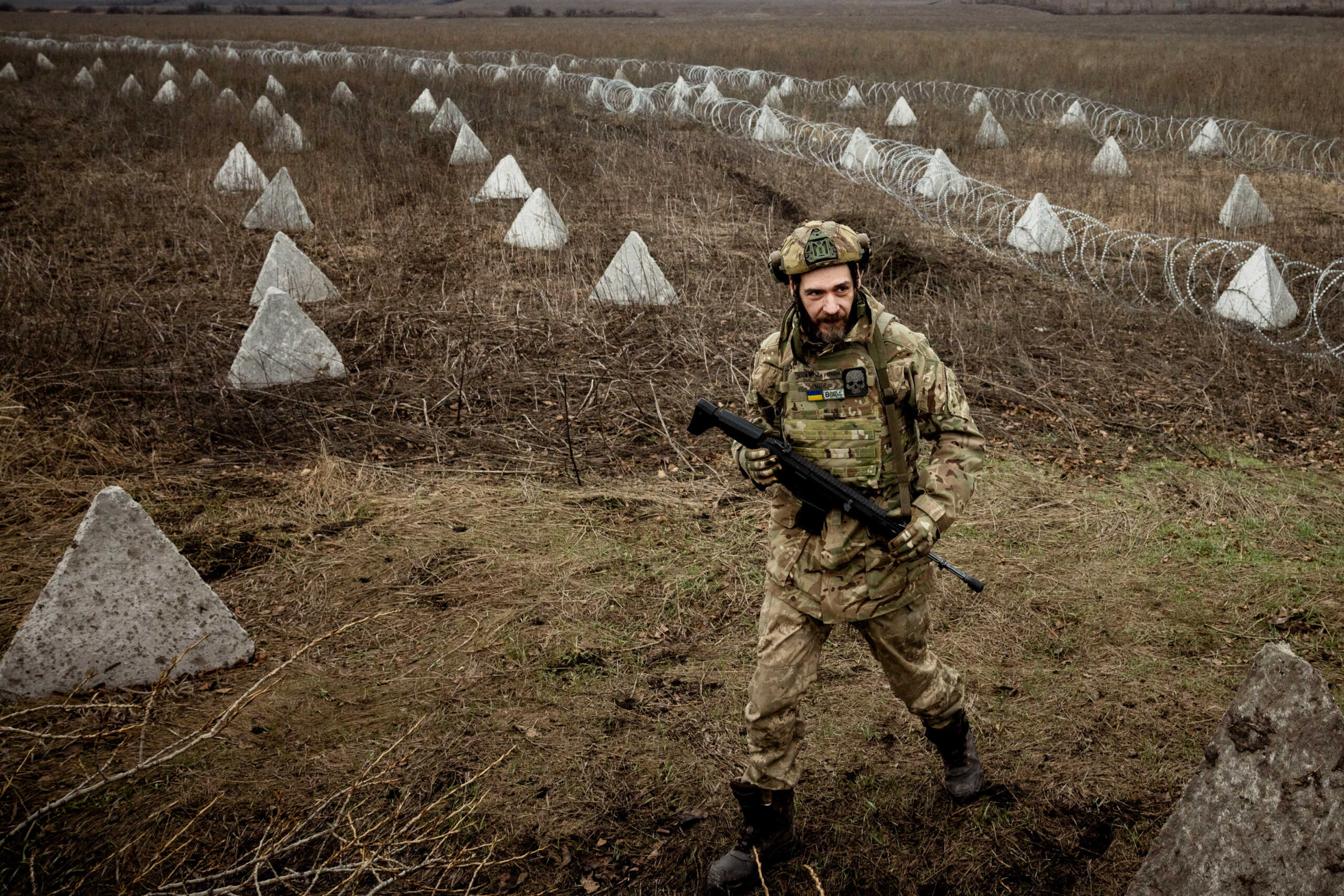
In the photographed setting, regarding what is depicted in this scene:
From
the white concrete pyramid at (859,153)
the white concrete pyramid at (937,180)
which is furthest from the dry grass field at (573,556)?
the white concrete pyramid at (859,153)

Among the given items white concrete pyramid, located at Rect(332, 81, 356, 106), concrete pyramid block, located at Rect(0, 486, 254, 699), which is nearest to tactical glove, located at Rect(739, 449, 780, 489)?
concrete pyramid block, located at Rect(0, 486, 254, 699)

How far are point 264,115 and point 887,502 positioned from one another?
58.6ft

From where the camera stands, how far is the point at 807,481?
9.02ft

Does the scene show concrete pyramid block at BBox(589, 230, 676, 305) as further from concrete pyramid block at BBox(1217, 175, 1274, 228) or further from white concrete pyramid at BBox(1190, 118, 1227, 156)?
white concrete pyramid at BBox(1190, 118, 1227, 156)

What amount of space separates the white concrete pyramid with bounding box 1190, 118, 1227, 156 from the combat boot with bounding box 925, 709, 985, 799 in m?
17.0

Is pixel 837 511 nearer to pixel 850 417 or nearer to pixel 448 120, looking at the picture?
pixel 850 417

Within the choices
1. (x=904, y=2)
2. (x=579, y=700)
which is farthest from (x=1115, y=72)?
(x=904, y=2)

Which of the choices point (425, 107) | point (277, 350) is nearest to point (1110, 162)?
point (425, 107)

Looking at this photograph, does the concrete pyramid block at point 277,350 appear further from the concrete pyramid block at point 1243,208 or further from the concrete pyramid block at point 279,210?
the concrete pyramid block at point 1243,208

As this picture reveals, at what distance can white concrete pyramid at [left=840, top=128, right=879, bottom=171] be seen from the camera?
14703 millimetres

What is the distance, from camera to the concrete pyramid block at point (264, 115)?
16.8 metres

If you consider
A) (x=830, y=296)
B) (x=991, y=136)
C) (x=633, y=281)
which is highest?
(x=830, y=296)

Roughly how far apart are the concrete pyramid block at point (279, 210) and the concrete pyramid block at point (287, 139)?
4.83 metres

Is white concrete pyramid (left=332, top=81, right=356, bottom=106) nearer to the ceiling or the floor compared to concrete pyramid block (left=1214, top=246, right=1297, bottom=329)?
nearer to the floor
